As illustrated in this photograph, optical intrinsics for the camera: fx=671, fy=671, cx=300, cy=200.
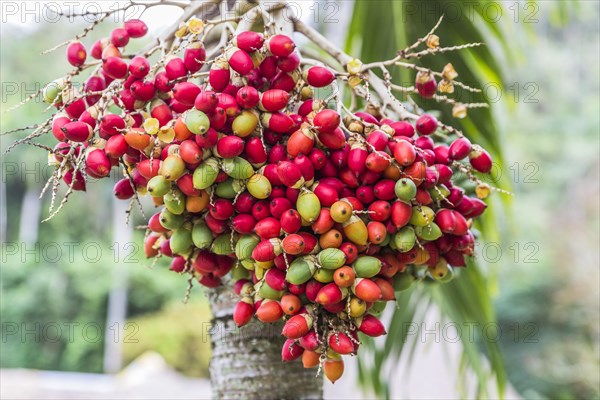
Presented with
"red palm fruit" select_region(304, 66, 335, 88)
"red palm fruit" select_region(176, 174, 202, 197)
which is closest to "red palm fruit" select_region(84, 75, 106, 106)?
"red palm fruit" select_region(176, 174, 202, 197)

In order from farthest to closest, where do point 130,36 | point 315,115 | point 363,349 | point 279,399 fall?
point 363,349
point 279,399
point 130,36
point 315,115

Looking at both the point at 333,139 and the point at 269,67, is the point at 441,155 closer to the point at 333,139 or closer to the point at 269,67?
the point at 333,139

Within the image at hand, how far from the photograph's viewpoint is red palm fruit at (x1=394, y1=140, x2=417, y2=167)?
90cm

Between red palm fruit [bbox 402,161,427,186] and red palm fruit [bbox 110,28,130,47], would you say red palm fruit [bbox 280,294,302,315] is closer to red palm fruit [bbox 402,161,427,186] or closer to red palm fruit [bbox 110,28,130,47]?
red palm fruit [bbox 402,161,427,186]

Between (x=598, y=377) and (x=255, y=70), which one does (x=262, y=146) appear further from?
(x=598, y=377)

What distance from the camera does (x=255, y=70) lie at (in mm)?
965

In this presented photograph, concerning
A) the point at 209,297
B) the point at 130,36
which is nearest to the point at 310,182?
the point at 130,36

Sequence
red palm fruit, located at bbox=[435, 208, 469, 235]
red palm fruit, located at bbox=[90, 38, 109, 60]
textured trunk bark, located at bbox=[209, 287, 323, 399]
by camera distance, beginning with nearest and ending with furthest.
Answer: red palm fruit, located at bbox=[435, 208, 469, 235] → red palm fruit, located at bbox=[90, 38, 109, 60] → textured trunk bark, located at bbox=[209, 287, 323, 399]

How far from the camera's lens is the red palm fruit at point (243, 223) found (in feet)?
3.06

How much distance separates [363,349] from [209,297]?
735mm

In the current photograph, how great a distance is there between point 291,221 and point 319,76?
22 cm

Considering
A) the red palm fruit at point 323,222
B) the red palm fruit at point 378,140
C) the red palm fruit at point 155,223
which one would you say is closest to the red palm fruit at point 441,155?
the red palm fruit at point 378,140

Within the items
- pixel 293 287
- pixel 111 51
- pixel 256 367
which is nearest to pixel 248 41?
pixel 111 51

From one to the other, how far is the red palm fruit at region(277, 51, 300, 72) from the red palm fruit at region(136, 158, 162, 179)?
0.22 metres
